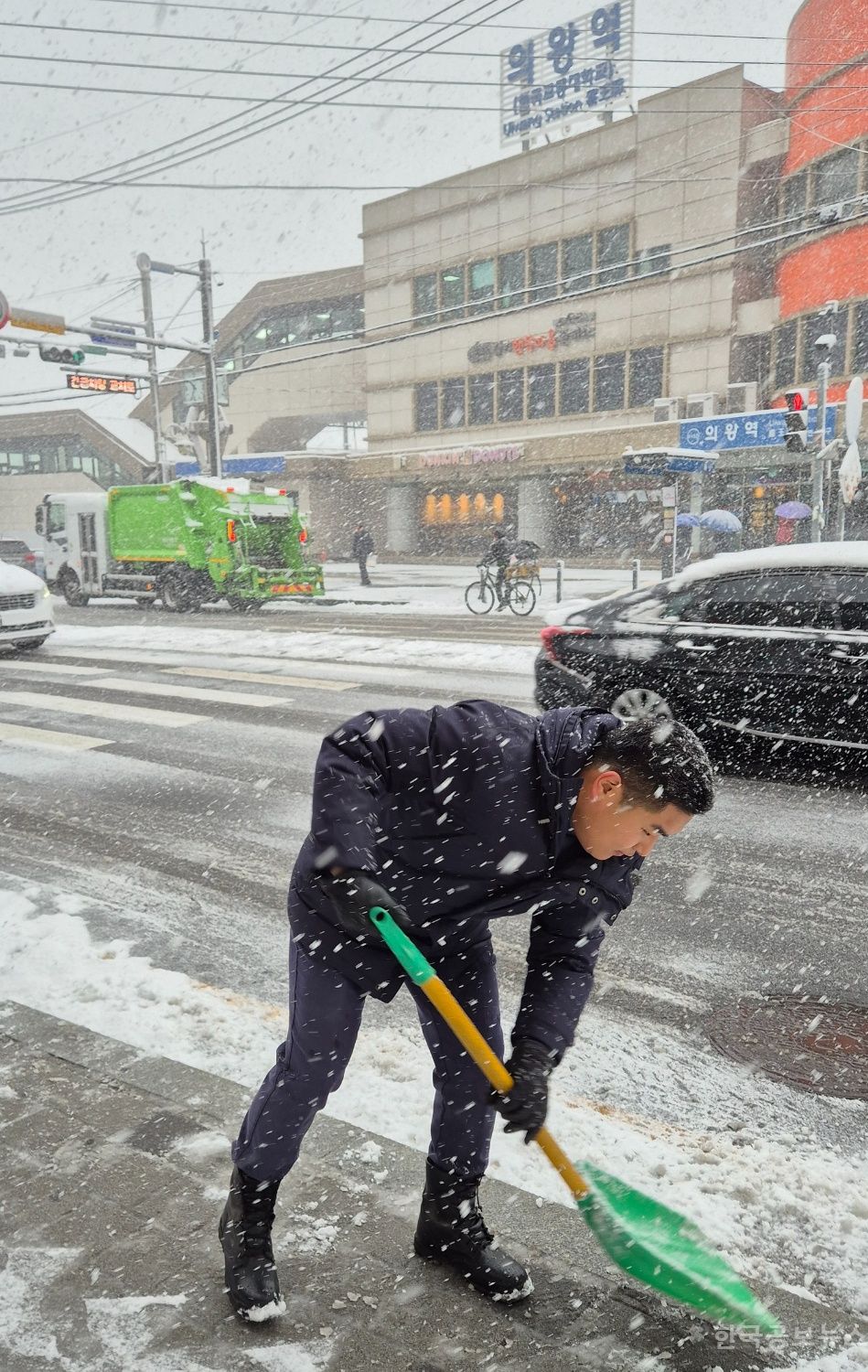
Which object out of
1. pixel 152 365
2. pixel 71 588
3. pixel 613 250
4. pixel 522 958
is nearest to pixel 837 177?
pixel 613 250

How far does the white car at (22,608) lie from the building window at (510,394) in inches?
1038

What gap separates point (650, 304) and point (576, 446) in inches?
200

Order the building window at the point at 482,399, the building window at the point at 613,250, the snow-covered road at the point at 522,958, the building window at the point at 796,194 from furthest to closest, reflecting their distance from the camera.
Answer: the building window at the point at 482,399, the building window at the point at 613,250, the building window at the point at 796,194, the snow-covered road at the point at 522,958

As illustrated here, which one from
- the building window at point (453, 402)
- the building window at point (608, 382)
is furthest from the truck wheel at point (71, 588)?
the building window at point (453, 402)

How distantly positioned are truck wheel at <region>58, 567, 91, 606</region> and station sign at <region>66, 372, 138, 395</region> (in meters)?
4.12

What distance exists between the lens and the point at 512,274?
123 ft

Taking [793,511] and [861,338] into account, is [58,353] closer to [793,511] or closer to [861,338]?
[793,511]

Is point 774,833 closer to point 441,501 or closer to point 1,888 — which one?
point 1,888

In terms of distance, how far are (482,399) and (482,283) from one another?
4.39m

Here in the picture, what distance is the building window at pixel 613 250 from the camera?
33.6 metres

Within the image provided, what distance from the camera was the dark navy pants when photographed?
211 cm

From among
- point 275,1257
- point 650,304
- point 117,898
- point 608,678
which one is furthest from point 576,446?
point 275,1257

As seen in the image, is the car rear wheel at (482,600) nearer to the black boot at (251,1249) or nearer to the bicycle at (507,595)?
the bicycle at (507,595)

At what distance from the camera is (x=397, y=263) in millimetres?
40562
